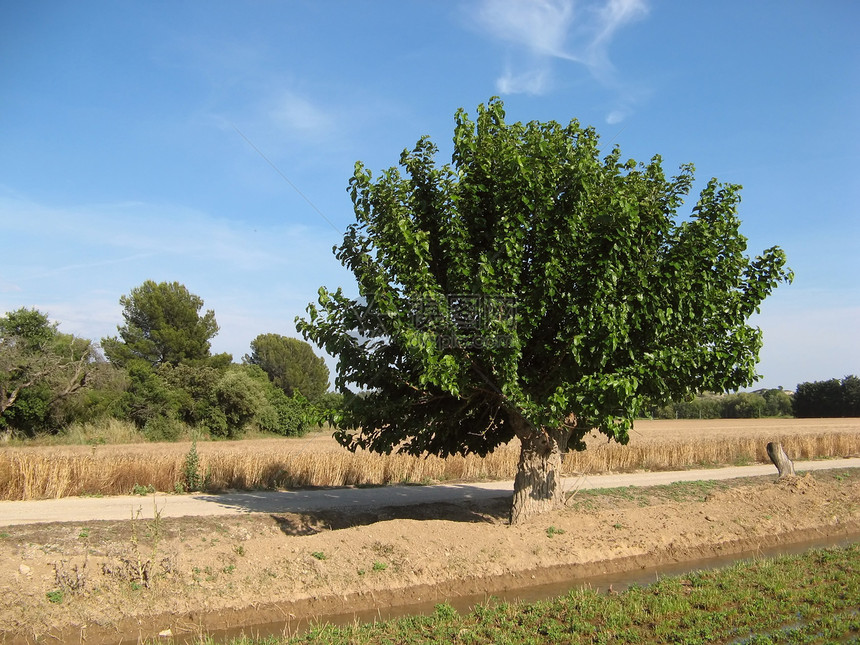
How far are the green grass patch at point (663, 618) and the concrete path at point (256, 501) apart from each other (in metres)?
5.21

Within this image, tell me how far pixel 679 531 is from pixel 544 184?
7486 millimetres

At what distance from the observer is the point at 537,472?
11711mm

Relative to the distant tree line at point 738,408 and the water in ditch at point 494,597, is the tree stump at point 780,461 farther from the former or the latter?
the distant tree line at point 738,408

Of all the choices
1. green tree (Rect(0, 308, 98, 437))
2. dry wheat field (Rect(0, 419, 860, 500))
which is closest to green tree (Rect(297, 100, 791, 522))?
dry wheat field (Rect(0, 419, 860, 500))

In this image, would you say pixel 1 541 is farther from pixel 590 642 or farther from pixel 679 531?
pixel 679 531

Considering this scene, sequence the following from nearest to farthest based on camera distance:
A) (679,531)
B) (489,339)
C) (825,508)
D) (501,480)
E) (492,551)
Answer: (489,339)
(492,551)
(679,531)
(825,508)
(501,480)

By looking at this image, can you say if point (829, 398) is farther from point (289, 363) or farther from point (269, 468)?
point (269, 468)

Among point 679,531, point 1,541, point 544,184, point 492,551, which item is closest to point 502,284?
point 544,184

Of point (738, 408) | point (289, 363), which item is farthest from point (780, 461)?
point (738, 408)

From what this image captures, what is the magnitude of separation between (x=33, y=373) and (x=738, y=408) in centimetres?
8294

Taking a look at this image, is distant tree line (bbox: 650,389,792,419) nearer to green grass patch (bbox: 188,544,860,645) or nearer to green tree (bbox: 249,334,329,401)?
green tree (bbox: 249,334,329,401)

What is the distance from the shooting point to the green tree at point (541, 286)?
9336 millimetres

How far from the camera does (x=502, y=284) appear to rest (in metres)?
9.58

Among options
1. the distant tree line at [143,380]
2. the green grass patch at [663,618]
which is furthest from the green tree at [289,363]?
the green grass patch at [663,618]
